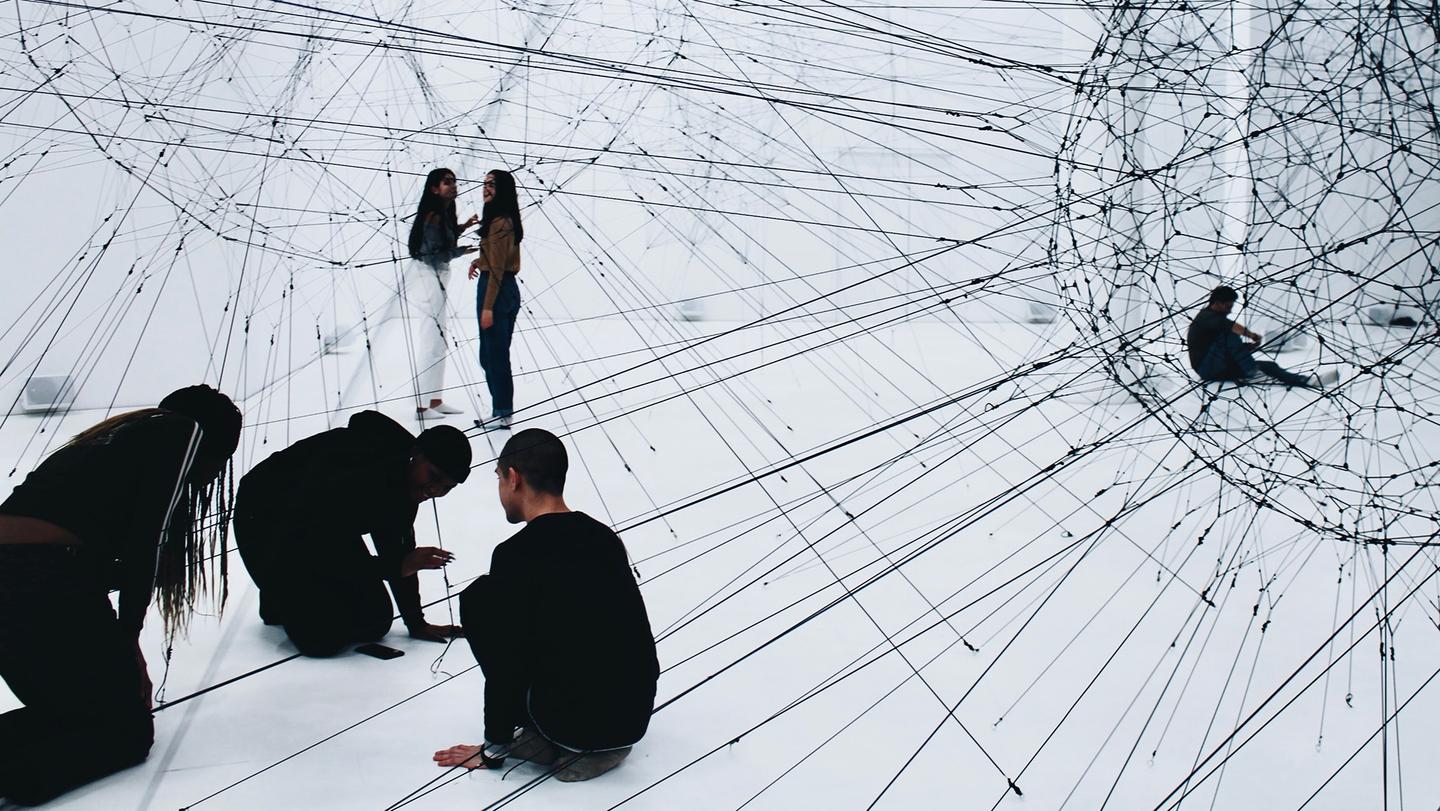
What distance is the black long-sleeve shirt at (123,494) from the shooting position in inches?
88.0

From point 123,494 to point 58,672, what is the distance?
1.15 feet

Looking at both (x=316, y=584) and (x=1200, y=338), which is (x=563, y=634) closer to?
Answer: (x=316, y=584)

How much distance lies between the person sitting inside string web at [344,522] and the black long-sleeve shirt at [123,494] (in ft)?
1.48

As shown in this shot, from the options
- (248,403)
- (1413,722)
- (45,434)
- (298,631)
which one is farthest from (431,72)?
(1413,722)

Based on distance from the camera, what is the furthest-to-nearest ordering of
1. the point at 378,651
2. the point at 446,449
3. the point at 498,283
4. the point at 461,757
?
the point at 498,283, the point at 378,651, the point at 446,449, the point at 461,757

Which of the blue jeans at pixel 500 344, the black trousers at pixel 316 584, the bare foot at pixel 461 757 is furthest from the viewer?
the blue jeans at pixel 500 344

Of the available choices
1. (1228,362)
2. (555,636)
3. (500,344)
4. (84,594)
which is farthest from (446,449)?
(1228,362)

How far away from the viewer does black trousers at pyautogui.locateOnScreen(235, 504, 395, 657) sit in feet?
9.39

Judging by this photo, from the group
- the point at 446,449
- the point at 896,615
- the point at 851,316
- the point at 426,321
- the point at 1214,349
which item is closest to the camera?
the point at 446,449

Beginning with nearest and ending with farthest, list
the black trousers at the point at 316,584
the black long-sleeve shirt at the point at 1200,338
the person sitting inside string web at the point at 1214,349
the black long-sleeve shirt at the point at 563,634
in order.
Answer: the black long-sleeve shirt at the point at 563,634
the black trousers at the point at 316,584
the person sitting inside string web at the point at 1214,349
the black long-sleeve shirt at the point at 1200,338

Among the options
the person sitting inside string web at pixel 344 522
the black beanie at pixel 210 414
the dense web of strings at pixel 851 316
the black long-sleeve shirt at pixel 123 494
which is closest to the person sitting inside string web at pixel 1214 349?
the dense web of strings at pixel 851 316

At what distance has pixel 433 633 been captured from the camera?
→ 120 inches

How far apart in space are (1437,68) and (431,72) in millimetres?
3213

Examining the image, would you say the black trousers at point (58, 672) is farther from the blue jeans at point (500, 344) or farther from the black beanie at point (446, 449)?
the blue jeans at point (500, 344)
